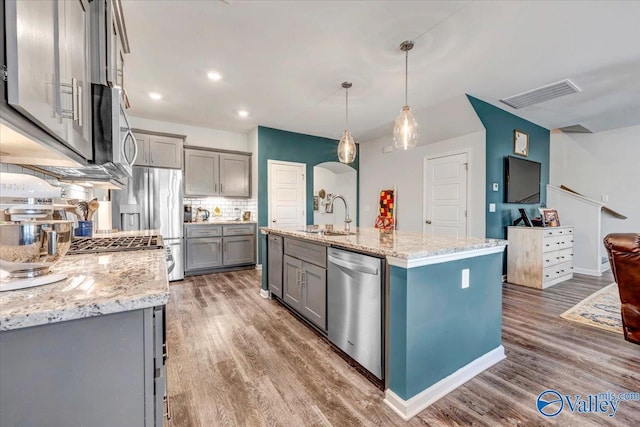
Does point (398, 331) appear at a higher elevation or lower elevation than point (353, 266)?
lower

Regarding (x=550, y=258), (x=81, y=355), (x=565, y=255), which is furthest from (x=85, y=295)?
(x=565, y=255)

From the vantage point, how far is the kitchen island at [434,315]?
5.05ft

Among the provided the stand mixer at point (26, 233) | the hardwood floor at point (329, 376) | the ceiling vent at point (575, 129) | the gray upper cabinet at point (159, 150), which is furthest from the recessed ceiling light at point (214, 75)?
the ceiling vent at point (575, 129)

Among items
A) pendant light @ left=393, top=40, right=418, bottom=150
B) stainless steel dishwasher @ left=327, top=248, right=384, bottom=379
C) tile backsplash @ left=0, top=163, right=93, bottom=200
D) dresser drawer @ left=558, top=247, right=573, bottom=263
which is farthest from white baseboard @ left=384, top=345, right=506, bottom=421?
dresser drawer @ left=558, top=247, right=573, bottom=263

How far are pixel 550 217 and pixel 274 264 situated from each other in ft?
15.3

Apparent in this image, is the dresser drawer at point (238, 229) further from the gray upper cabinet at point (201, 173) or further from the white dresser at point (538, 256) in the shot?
the white dresser at point (538, 256)

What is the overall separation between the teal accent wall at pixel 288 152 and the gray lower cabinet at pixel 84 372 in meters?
4.04

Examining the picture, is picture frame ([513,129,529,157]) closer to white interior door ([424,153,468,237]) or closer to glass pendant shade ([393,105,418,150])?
white interior door ([424,153,468,237])

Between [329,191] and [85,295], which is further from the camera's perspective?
[329,191]

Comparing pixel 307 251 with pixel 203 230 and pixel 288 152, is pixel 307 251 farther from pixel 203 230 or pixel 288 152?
pixel 288 152

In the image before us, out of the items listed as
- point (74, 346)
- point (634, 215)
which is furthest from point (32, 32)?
point (634, 215)

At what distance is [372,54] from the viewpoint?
108 inches

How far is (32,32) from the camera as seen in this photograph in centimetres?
70

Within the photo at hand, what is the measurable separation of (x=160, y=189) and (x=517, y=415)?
4.63m
